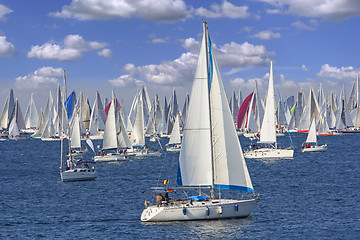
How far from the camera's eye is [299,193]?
49375 millimetres

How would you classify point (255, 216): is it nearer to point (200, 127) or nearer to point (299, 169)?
point (200, 127)

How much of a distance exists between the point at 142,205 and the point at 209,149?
11194 mm

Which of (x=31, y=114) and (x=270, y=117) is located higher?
(x=31, y=114)

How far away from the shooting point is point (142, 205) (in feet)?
144

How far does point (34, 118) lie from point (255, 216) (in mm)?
169878

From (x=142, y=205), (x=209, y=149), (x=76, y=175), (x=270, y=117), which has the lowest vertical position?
(x=142, y=205)

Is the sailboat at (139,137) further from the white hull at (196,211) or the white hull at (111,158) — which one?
the white hull at (196,211)

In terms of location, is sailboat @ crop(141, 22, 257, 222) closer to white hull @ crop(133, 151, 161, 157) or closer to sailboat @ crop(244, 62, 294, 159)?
sailboat @ crop(244, 62, 294, 159)

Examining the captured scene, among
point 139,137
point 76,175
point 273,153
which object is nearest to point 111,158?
point 139,137

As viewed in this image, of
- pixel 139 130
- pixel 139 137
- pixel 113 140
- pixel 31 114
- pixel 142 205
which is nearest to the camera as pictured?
pixel 142 205

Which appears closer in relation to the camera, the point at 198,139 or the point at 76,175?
the point at 198,139

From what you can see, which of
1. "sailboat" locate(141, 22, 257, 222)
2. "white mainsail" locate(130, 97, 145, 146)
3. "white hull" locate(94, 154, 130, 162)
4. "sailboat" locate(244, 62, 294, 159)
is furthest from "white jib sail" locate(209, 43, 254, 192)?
"white mainsail" locate(130, 97, 145, 146)

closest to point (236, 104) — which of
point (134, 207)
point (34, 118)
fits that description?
point (34, 118)

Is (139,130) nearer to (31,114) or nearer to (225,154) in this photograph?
(225,154)
